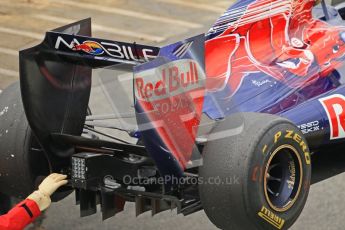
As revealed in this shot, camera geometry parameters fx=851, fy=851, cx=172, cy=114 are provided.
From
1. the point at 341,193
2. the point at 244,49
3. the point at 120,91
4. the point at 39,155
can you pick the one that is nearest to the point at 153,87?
the point at 120,91

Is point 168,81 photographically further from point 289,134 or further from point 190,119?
point 289,134

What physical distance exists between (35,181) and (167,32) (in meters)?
6.18

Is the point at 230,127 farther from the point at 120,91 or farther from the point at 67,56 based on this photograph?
the point at 67,56

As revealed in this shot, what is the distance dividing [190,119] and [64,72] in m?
1.02

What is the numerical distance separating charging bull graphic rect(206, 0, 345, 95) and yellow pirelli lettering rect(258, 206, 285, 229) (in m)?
1.37

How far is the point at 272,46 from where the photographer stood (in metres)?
6.75

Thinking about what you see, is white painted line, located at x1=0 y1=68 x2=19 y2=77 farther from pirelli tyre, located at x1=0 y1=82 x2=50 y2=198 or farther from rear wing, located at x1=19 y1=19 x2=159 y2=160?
rear wing, located at x1=19 y1=19 x2=159 y2=160

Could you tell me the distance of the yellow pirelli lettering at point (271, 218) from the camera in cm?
527

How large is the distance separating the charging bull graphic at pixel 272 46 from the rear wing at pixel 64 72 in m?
1.10

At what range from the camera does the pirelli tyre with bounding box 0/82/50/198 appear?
598cm

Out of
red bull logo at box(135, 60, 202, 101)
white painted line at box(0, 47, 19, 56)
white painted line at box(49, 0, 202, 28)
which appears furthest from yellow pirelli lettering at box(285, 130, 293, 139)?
white painted line at box(49, 0, 202, 28)

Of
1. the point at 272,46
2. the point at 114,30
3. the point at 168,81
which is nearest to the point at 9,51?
the point at 114,30

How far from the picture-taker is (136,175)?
5.70 m

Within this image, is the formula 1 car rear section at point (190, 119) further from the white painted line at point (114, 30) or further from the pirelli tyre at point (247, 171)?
the white painted line at point (114, 30)
